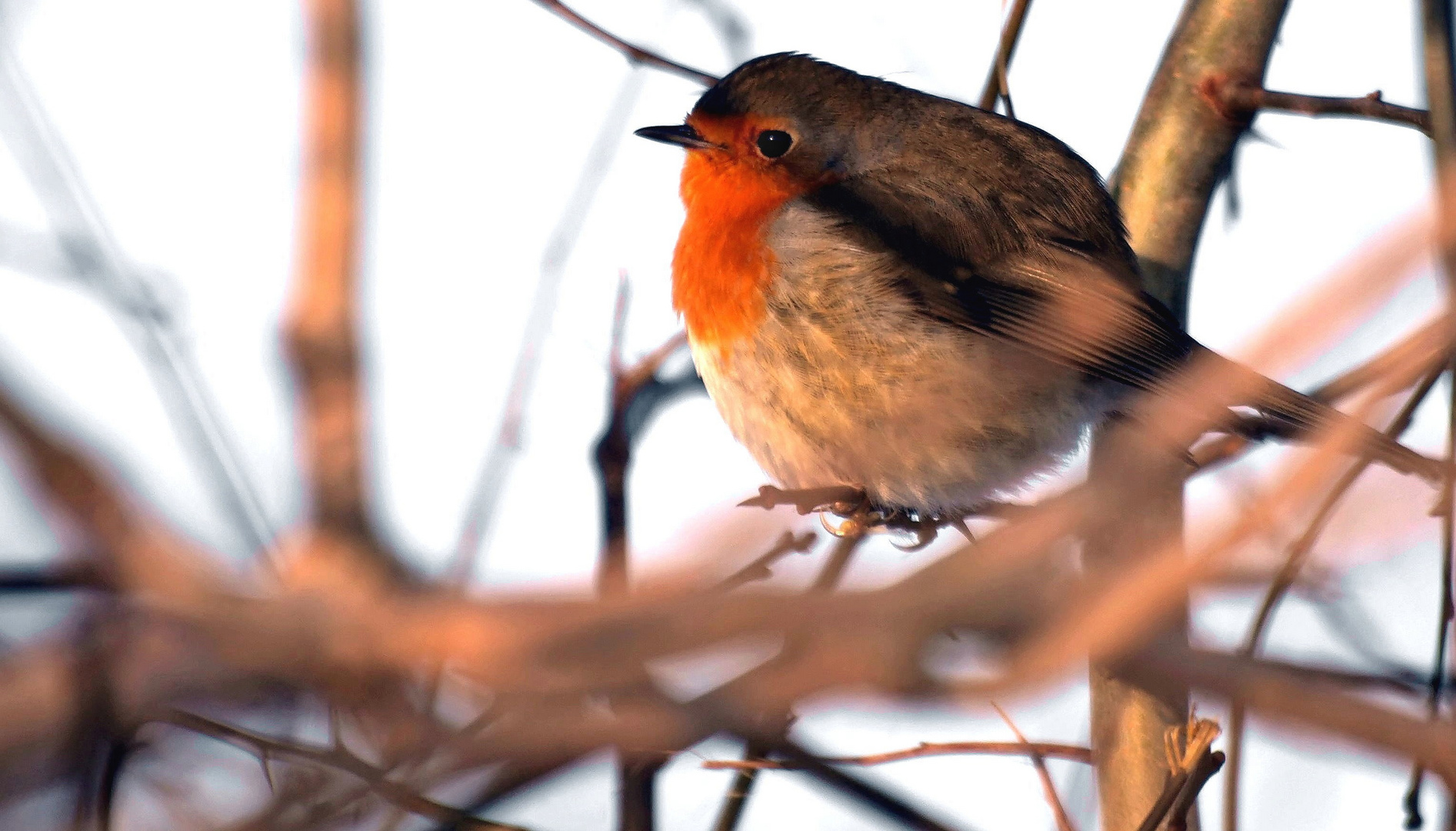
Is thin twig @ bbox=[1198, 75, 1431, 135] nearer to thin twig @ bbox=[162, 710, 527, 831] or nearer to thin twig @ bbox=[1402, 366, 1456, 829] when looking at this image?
thin twig @ bbox=[1402, 366, 1456, 829]

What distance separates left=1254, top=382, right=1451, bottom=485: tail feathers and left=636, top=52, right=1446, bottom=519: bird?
369mm

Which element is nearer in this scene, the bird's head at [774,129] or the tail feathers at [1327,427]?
the tail feathers at [1327,427]

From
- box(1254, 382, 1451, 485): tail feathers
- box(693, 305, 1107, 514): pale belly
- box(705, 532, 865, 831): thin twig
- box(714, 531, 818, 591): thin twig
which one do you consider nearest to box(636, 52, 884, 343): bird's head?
box(693, 305, 1107, 514): pale belly

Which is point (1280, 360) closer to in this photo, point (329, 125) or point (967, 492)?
point (329, 125)

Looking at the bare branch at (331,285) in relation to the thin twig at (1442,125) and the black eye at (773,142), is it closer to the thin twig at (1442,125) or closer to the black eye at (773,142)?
the thin twig at (1442,125)

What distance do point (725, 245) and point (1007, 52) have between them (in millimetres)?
982

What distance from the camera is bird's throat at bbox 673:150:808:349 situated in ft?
13.2

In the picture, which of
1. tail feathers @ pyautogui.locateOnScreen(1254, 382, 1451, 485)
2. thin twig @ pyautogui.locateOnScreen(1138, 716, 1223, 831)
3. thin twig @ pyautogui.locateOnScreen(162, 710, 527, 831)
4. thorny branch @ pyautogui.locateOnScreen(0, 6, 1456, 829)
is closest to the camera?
thorny branch @ pyautogui.locateOnScreen(0, 6, 1456, 829)

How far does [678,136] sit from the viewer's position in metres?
4.52

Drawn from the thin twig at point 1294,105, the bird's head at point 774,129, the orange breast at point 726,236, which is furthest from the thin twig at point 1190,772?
the bird's head at point 774,129

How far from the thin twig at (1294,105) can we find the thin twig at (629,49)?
4.29 feet

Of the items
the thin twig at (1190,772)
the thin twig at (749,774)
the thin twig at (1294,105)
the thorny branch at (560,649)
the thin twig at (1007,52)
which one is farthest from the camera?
the thin twig at (1007,52)

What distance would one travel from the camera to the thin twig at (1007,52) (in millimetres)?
3734

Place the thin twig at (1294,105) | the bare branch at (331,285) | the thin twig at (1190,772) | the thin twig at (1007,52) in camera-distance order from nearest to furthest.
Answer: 1. the bare branch at (331,285)
2. the thin twig at (1190,772)
3. the thin twig at (1294,105)
4. the thin twig at (1007,52)
